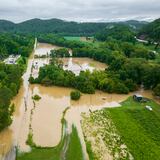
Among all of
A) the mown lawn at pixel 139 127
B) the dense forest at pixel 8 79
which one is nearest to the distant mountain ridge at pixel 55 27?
the dense forest at pixel 8 79

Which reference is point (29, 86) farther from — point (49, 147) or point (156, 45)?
point (156, 45)

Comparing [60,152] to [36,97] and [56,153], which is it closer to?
[56,153]

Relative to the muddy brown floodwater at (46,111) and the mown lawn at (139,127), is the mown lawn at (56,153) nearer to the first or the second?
the muddy brown floodwater at (46,111)

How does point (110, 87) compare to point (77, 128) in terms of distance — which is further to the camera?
point (110, 87)

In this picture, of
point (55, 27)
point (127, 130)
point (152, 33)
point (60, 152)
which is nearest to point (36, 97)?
point (127, 130)

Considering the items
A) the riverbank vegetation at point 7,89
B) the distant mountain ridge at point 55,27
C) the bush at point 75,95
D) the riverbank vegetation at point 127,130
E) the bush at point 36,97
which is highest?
the riverbank vegetation at point 7,89

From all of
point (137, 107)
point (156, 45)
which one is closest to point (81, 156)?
point (137, 107)
